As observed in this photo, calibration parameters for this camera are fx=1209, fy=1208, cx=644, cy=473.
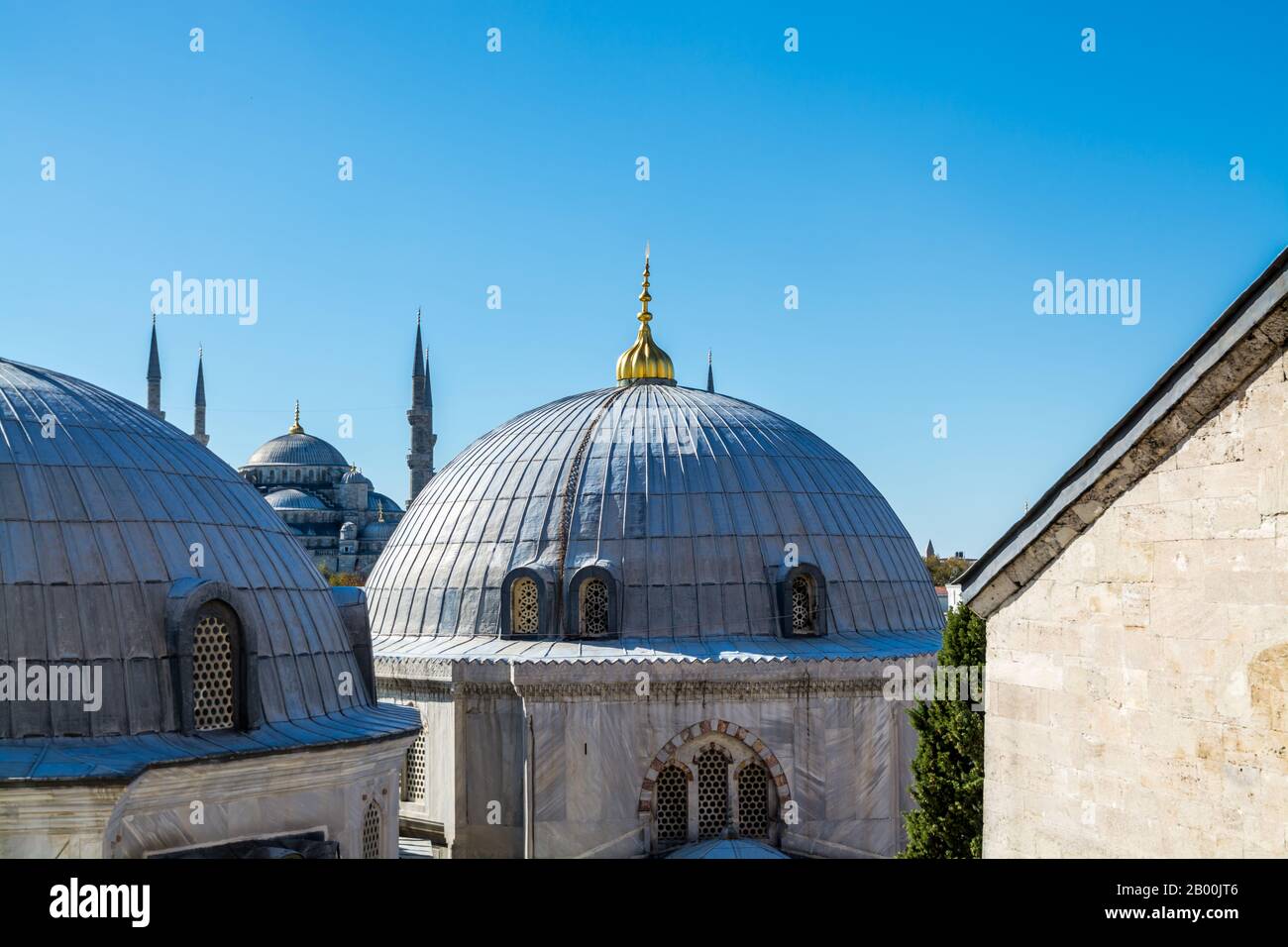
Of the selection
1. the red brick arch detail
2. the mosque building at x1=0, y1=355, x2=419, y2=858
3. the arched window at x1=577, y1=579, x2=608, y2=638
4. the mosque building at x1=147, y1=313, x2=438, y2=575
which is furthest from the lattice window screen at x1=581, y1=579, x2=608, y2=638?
the mosque building at x1=147, y1=313, x2=438, y2=575

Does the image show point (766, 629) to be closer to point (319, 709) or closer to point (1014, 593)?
point (319, 709)

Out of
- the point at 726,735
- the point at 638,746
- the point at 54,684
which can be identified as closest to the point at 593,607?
the point at 638,746

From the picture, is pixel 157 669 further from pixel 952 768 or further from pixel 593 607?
pixel 952 768

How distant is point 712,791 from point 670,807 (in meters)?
0.69

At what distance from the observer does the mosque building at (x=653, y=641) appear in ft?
59.6

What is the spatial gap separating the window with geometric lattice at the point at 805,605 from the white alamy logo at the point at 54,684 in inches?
448

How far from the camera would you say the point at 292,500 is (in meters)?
77.0

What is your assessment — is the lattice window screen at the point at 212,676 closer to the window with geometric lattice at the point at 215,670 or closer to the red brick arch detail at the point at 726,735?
the window with geometric lattice at the point at 215,670

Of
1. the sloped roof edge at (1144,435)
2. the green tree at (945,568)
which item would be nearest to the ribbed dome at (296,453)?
the green tree at (945,568)
